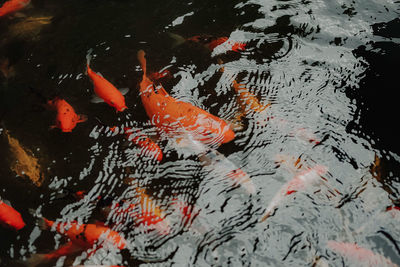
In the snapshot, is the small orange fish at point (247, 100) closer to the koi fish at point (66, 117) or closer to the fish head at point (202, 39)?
the fish head at point (202, 39)

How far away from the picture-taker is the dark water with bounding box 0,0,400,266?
270cm

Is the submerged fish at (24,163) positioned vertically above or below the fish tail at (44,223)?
above

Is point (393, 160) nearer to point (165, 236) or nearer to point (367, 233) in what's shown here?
point (367, 233)

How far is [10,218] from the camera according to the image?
2.83 m

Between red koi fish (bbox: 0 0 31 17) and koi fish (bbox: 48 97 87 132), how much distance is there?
2616 mm

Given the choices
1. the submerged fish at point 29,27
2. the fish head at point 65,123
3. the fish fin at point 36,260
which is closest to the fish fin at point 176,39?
the fish head at point 65,123

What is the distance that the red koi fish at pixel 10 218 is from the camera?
282 centimetres

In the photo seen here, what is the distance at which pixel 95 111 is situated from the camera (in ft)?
12.2

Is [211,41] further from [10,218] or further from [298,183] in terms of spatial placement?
[10,218]

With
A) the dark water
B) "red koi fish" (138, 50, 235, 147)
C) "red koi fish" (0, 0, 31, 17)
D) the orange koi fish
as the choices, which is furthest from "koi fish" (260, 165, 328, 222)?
"red koi fish" (0, 0, 31, 17)

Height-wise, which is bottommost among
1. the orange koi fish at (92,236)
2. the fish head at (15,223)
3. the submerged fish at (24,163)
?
the orange koi fish at (92,236)

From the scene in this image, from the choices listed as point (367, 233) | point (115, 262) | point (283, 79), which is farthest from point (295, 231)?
point (283, 79)

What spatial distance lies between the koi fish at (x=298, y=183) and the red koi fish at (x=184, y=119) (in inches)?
29.1

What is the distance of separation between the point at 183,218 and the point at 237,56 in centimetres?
222
